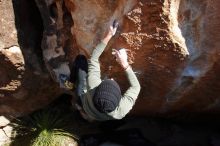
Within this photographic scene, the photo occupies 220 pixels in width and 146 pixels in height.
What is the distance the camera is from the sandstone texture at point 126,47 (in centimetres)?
508

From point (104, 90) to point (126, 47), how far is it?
2.54ft

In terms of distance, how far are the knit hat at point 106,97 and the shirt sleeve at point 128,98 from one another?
0.19m

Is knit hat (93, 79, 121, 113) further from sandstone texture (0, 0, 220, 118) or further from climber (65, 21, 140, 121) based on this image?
sandstone texture (0, 0, 220, 118)

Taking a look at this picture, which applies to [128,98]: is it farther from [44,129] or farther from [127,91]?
[44,129]

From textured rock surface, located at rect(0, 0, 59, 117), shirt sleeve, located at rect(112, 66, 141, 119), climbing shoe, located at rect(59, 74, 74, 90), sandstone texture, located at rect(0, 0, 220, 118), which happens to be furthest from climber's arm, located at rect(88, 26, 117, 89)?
textured rock surface, located at rect(0, 0, 59, 117)

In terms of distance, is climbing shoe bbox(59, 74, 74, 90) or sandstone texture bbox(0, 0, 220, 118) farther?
climbing shoe bbox(59, 74, 74, 90)

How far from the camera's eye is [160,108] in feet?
21.8

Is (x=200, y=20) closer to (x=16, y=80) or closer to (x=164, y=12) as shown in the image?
(x=164, y=12)

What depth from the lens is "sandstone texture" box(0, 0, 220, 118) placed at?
5.08m

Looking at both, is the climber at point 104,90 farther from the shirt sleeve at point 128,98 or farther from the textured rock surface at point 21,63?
the textured rock surface at point 21,63

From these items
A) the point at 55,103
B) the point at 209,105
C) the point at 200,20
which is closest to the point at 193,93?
the point at 209,105

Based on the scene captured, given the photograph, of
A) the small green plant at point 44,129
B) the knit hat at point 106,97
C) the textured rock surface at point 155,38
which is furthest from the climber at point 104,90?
the small green plant at point 44,129

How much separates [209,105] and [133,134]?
126cm

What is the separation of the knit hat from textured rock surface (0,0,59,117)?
4.82ft
